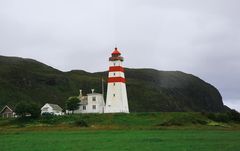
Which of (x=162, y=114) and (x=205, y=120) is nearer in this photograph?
(x=205, y=120)

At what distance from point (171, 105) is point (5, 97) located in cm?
5865

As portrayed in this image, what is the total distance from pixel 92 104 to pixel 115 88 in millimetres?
10562

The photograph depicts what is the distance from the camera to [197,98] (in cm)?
19025

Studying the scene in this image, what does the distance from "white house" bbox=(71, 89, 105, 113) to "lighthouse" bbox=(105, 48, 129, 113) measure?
758cm

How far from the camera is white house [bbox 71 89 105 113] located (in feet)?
261

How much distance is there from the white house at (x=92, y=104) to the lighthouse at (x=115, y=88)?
24.9 ft

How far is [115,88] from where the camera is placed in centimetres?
7075

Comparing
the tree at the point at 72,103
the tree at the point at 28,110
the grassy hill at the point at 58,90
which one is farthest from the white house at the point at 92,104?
the grassy hill at the point at 58,90

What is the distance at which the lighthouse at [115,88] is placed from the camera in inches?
2783

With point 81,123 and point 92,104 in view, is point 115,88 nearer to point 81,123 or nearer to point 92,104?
point 92,104

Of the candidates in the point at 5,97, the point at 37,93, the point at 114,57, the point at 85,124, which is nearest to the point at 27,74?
the point at 37,93

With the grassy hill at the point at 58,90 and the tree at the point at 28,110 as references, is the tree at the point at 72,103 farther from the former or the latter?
the grassy hill at the point at 58,90

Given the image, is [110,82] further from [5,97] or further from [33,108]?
[5,97]

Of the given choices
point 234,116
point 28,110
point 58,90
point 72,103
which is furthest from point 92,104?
point 58,90
